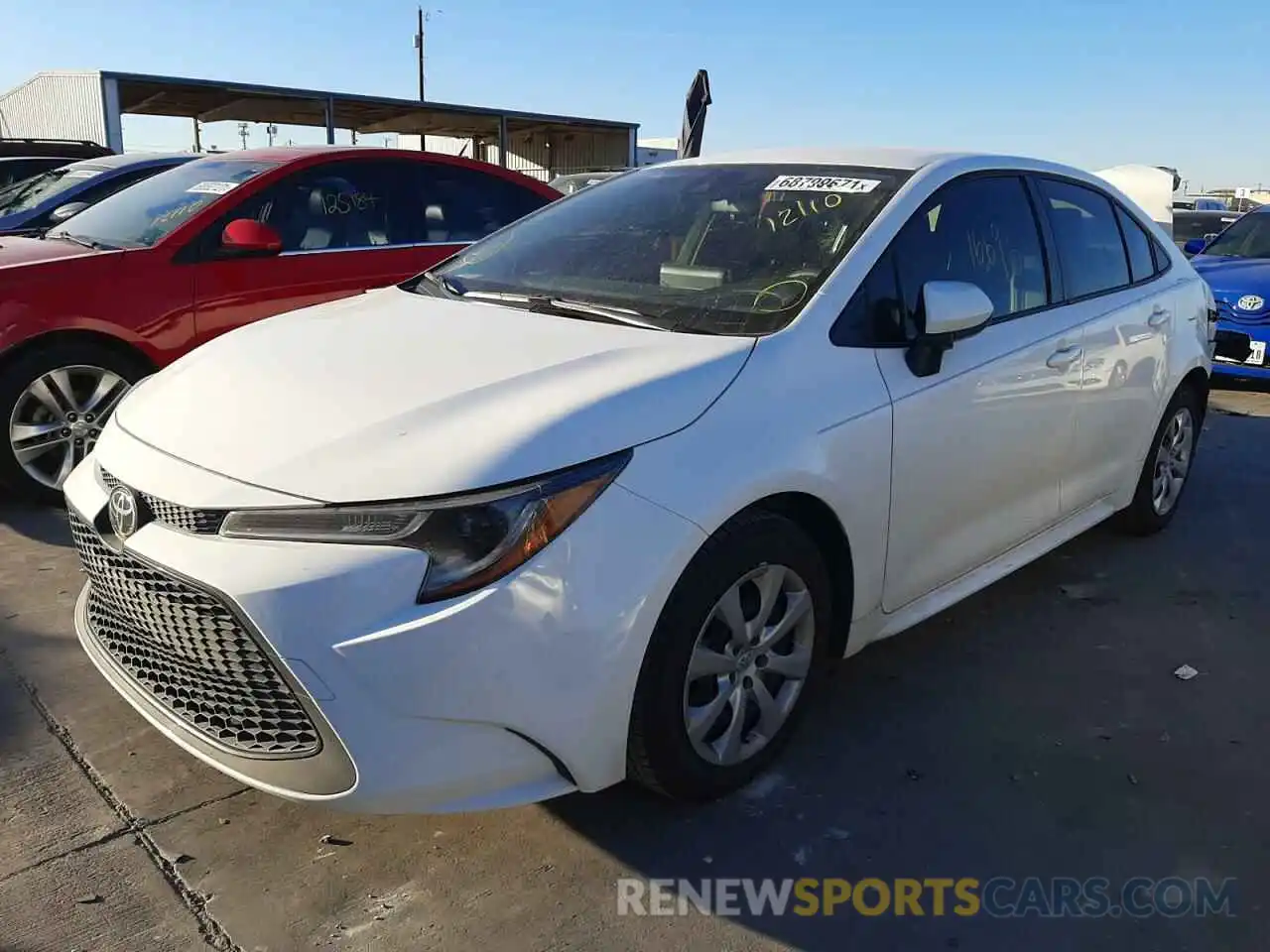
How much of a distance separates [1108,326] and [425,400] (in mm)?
2692

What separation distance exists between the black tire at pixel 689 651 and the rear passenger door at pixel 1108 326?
1679 mm

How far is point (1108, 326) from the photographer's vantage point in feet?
12.6

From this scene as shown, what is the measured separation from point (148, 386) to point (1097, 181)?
359cm

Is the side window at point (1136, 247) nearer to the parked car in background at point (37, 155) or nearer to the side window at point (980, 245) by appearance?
the side window at point (980, 245)

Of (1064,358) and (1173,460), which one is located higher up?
(1064,358)

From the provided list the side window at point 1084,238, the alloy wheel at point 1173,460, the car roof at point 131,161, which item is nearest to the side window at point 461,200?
the side window at point 1084,238

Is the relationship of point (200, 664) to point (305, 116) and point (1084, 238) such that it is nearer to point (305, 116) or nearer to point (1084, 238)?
point (1084, 238)

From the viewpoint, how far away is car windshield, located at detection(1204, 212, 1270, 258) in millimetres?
8852

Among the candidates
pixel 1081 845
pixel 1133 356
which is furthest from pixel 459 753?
pixel 1133 356

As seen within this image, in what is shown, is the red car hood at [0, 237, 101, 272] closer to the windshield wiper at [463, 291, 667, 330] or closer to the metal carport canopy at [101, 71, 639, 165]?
the windshield wiper at [463, 291, 667, 330]

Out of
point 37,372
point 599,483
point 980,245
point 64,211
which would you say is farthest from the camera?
point 64,211

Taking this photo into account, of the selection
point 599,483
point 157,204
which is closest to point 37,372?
point 157,204

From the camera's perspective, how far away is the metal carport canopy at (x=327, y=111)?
22281 mm

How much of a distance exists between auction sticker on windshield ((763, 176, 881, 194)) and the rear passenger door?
1.00m
